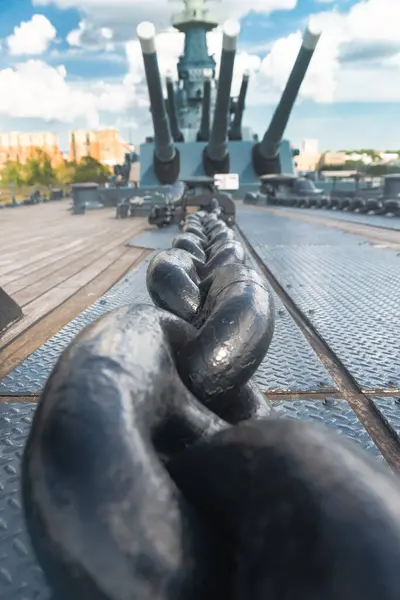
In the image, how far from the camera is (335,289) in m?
2.40

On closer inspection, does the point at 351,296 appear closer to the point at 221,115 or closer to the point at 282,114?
the point at 221,115

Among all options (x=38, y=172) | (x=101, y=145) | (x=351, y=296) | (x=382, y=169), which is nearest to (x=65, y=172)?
(x=38, y=172)

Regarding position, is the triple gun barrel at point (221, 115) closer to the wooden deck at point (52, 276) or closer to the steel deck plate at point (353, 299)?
the wooden deck at point (52, 276)

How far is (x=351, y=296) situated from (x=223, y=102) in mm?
11335

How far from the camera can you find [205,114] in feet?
53.3

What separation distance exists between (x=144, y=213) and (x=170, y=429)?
28.8 ft

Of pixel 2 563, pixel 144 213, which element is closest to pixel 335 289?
pixel 2 563

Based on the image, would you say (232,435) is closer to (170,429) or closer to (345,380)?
→ (170,429)

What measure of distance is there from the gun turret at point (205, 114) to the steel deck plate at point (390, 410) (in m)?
15.4

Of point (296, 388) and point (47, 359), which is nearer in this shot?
point (296, 388)

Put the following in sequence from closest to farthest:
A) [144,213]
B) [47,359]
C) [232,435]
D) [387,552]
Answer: [387,552] < [232,435] < [47,359] < [144,213]

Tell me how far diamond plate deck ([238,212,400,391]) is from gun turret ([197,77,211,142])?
12.3m

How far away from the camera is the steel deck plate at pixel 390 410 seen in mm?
1029

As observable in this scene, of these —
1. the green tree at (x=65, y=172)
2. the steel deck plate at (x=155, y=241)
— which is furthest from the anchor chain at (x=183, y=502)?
the green tree at (x=65, y=172)
